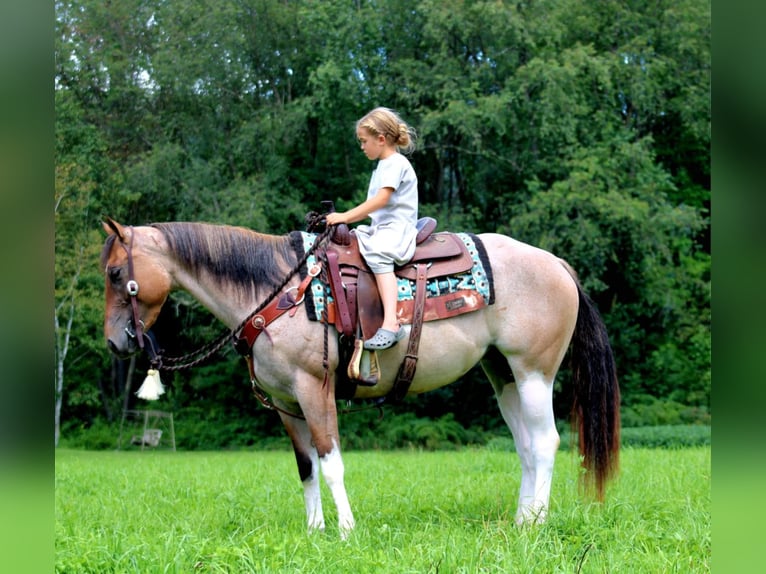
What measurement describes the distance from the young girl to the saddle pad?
0.16 m

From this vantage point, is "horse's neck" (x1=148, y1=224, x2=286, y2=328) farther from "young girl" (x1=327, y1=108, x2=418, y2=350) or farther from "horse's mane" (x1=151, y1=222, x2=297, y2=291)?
"young girl" (x1=327, y1=108, x2=418, y2=350)

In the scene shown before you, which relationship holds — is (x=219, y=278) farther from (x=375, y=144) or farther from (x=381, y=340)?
(x=375, y=144)

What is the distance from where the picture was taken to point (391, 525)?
4.90 m

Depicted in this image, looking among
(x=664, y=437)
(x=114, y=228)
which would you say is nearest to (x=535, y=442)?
(x=114, y=228)

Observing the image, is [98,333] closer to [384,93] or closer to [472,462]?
[384,93]

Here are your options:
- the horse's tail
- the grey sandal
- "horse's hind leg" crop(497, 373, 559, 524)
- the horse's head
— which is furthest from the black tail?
the horse's head

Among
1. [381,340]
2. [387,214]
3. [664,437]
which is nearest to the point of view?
[381,340]

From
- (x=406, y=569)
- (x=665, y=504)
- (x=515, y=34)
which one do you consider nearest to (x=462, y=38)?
(x=515, y=34)

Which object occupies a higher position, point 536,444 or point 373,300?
point 373,300

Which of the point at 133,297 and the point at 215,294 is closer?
the point at 133,297

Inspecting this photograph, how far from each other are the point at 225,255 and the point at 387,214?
104 centimetres

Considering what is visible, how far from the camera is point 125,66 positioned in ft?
64.5

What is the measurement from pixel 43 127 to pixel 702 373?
19.7m

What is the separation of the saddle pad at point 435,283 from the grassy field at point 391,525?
4.45 feet
